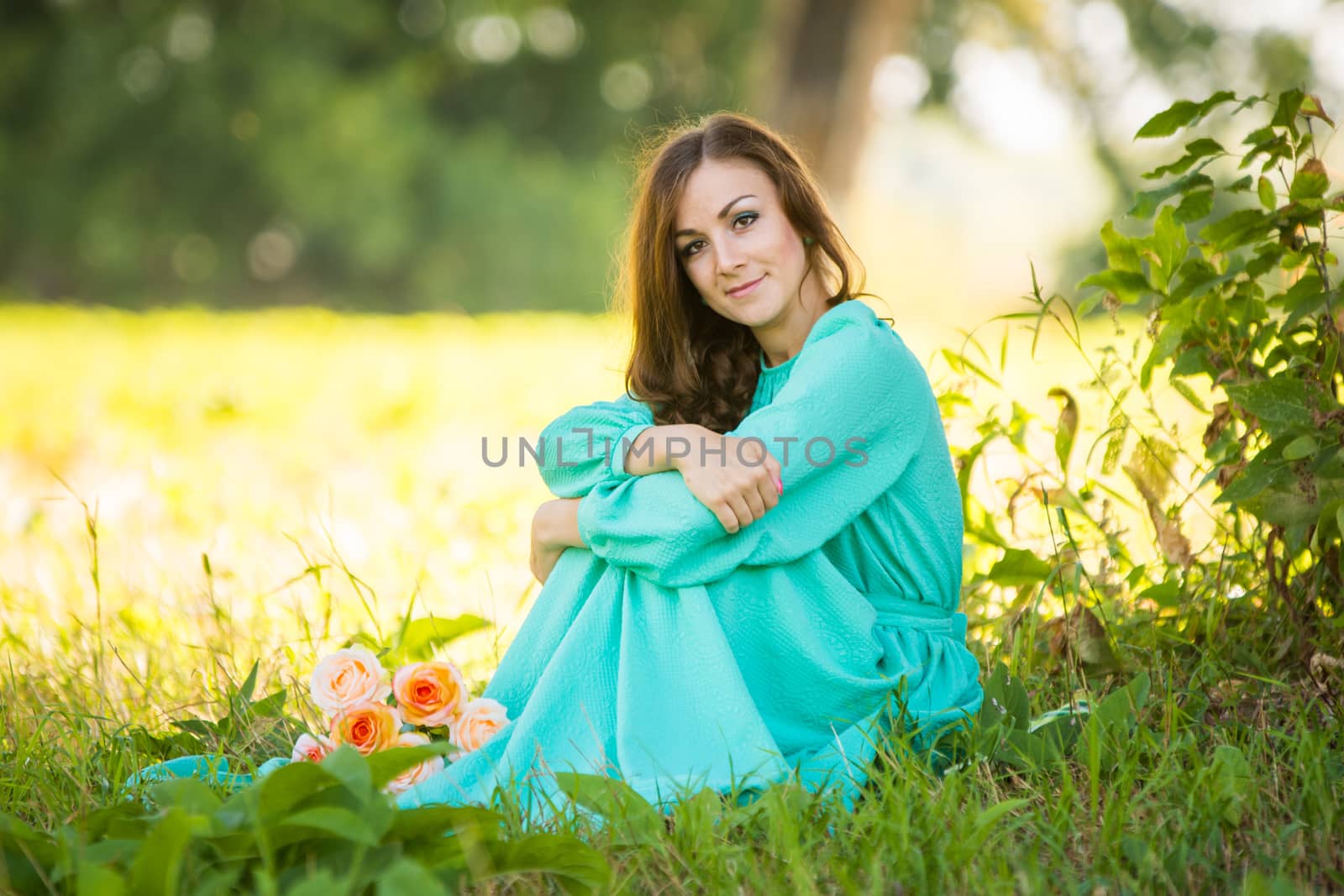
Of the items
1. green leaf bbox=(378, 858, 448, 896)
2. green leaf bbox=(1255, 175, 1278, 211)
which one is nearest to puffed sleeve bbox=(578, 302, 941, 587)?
green leaf bbox=(1255, 175, 1278, 211)

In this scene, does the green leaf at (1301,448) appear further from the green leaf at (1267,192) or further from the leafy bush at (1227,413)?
the green leaf at (1267,192)

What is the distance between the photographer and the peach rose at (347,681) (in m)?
1.89

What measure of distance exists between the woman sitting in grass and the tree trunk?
5.66 m

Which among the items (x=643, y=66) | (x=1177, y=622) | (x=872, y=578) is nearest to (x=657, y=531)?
(x=872, y=578)

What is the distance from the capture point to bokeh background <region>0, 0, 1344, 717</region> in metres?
3.31

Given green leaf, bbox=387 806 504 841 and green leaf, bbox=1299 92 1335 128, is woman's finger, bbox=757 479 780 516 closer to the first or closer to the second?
green leaf, bbox=387 806 504 841

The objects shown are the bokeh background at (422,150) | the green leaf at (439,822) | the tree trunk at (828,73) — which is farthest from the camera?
the bokeh background at (422,150)

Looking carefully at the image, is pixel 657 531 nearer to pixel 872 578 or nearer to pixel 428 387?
pixel 872 578

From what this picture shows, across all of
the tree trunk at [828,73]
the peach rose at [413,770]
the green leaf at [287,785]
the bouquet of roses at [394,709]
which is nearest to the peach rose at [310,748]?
the bouquet of roses at [394,709]

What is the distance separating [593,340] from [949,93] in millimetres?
9881

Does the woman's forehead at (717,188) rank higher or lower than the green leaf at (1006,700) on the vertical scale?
higher

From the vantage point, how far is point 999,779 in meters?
1.80

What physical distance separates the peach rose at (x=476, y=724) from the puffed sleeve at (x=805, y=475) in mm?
313

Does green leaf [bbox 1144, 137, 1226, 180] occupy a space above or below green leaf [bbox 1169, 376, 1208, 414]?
above
